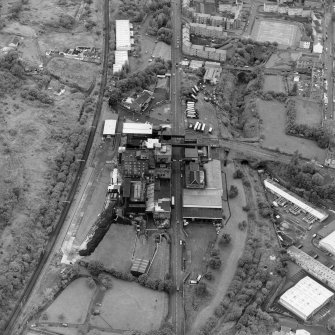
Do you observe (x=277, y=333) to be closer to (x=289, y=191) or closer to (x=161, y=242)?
(x=161, y=242)

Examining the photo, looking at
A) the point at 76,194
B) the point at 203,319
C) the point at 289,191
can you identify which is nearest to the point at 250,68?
the point at 289,191

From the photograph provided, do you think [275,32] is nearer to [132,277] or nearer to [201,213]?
[201,213]

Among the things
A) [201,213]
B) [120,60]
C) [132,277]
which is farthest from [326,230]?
[120,60]

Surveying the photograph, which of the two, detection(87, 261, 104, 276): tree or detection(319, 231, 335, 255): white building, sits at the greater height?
detection(319, 231, 335, 255): white building

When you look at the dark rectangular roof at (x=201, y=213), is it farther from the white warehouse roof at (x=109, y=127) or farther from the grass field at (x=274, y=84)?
the grass field at (x=274, y=84)

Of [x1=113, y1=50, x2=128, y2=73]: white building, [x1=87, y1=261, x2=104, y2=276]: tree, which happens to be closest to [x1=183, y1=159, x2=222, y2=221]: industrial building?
[x1=87, y1=261, x2=104, y2=276]: tree

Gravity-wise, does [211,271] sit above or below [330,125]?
below

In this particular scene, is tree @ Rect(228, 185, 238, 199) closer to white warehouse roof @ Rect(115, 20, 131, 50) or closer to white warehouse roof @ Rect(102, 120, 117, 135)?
white warehouse roof @ Rect(102, 120, 117, 135)
